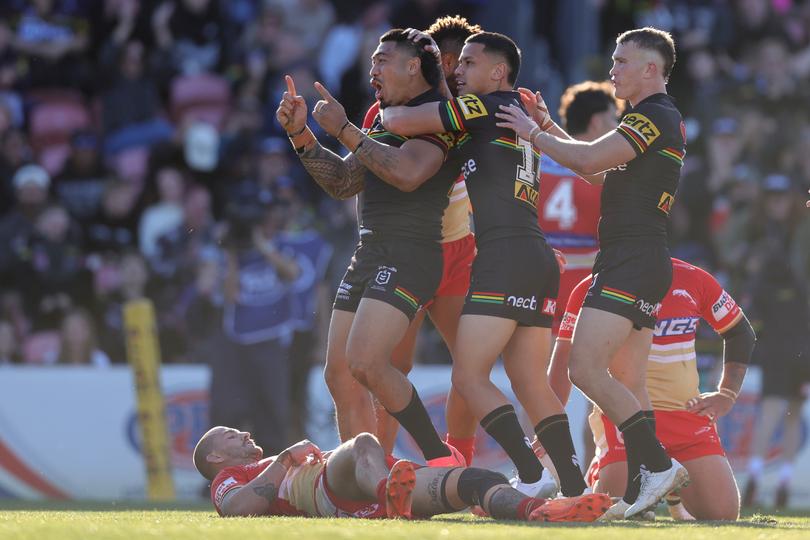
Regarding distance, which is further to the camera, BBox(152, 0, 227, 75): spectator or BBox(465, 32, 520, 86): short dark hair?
BBox(152, 0, 227, 75): spectator

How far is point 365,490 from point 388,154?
65.5 inches

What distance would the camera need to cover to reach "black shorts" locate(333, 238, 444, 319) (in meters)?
7.16

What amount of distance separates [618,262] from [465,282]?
110 cm

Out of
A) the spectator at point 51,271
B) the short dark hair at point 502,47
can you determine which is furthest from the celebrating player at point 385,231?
the spectator at point 51,271

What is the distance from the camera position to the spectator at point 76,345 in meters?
13.4

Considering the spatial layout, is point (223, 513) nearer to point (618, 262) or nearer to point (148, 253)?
point (618, 262)

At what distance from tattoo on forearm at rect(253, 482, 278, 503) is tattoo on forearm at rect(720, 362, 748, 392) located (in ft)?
7.98

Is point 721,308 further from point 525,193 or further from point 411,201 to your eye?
point 411,201

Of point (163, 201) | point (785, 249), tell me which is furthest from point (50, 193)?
point (785, 249)

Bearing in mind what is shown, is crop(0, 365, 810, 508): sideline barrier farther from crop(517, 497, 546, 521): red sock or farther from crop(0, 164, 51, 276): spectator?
crop(517, 497, 546, 521): red sock

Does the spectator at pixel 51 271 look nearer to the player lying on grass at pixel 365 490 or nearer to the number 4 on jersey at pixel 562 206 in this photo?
the number 4 on jersey at pixel 562 206

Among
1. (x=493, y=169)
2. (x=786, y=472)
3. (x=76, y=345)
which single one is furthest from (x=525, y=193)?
(x=76, y=345)

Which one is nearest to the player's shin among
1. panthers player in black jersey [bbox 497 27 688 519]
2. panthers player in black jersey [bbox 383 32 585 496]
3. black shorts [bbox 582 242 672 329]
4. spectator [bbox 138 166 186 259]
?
panthers player in black jersey [bbox 383 32 585 496]

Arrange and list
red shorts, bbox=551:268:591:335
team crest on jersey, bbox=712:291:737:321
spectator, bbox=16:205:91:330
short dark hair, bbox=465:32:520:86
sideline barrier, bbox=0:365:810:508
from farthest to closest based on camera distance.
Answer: spectator, bbox=16:205:91:330
sideline barrier, bbox=0:365:810:508
red shorts, bbox=551:268:591:335
team crest on jersey, bbox=712:291:737:321
short dark hair, bbox=465:32:520:86
